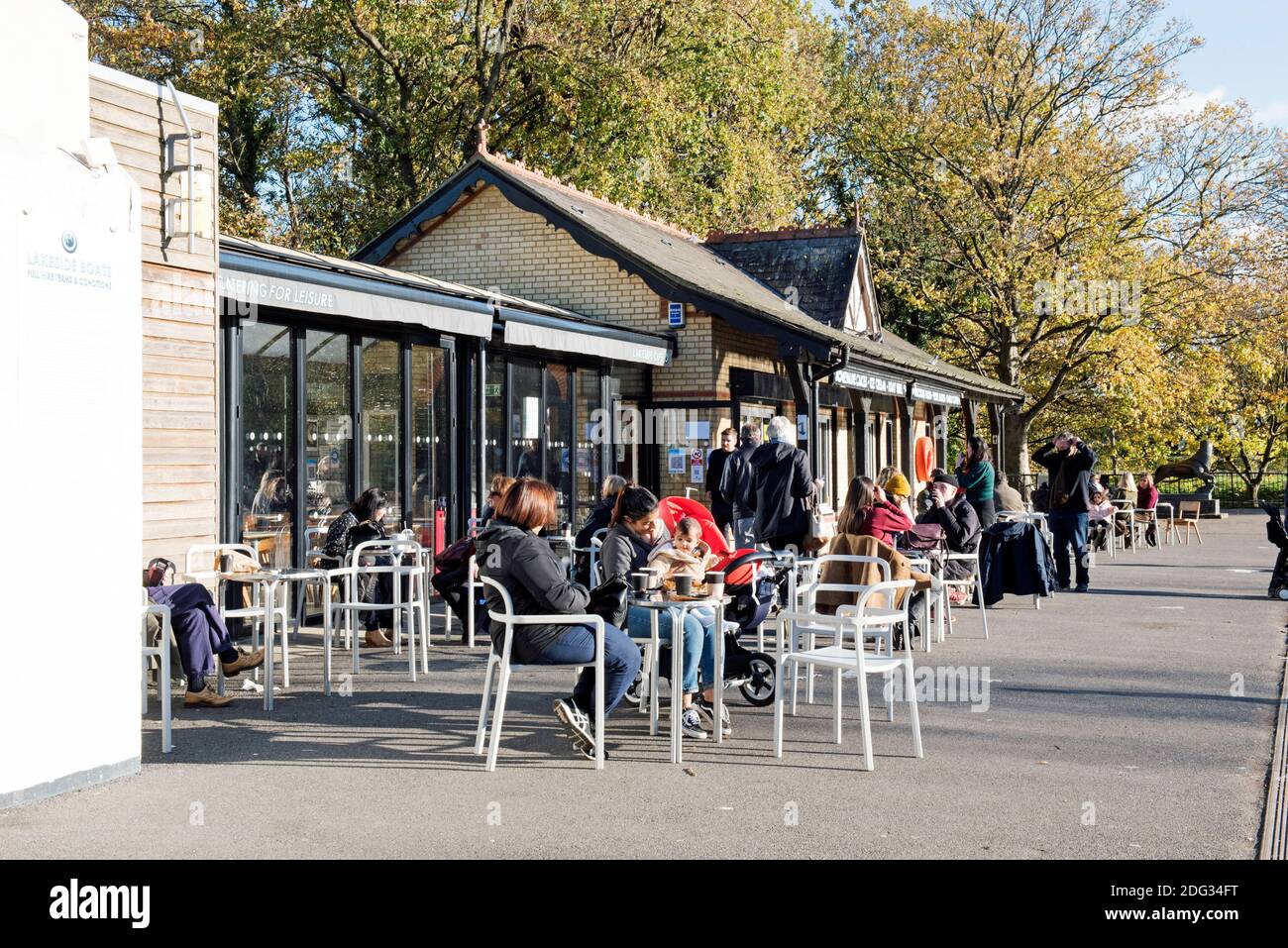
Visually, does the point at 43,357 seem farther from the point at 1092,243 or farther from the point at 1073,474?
the point at 1092,243

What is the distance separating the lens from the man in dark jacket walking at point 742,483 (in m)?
11.2

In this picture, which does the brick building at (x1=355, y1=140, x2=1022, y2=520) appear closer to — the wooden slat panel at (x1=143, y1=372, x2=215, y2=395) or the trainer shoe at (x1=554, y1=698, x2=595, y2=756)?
the wooden slat panel at (x1=143, y1=372, x2=215, y2=395)

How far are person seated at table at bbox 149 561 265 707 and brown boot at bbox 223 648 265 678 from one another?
0.60ft

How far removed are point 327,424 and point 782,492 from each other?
426 centimetres

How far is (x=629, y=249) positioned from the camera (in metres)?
16.1

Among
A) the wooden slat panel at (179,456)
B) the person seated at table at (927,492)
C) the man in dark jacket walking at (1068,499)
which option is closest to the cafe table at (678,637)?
the wooden slat panel at (179,456)

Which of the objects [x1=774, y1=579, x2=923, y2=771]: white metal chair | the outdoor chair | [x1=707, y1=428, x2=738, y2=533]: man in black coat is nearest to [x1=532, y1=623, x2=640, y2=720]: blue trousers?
[x1=774, y1=579, x2=923, y2=771]: white metal chair

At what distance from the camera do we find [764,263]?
74.8 feet

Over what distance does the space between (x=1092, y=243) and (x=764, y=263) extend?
38.5 feet

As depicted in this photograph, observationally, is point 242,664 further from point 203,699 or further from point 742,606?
point 742,606

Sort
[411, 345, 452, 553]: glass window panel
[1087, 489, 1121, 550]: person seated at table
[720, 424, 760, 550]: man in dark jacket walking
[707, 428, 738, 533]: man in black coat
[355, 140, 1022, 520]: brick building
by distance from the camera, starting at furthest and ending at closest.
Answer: [1087, 489, 1121, 550]: person seated at table → [355, 140, 1022, 520]: brick building → [411, 345, 452, 553]: glass window panel → [707, 428, 738, 533]: man in black coat → [720, 424, 760, 550]: man in dark jacket walking

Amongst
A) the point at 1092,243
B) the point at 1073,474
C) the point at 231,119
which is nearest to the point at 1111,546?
the point at 1073,474

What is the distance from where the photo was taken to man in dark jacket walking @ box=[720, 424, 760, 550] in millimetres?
11164

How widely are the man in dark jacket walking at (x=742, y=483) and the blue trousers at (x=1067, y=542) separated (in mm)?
4581
